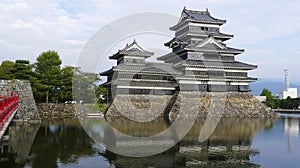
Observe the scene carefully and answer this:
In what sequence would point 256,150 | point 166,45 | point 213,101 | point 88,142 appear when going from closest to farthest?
point 256,150, point 88,142, point 213,101, point 166,45

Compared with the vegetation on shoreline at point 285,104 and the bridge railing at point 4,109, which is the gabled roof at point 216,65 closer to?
the bridge railing at point 4,109

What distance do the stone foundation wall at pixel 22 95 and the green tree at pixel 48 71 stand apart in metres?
6.69

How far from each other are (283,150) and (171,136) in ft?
18.7

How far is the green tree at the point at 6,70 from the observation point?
88.0ft

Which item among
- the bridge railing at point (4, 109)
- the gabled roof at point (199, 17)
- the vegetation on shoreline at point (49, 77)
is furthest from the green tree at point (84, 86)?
the bridge railing at point (4, 109)

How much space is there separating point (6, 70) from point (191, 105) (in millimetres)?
20232

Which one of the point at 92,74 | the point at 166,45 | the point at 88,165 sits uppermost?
the point at 166,45

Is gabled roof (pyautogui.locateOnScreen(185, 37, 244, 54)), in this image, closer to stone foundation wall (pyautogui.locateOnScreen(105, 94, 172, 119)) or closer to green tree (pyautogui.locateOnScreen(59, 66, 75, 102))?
stone foundation wall (pyautogui.locateOnScreen(105, 94, 172, 119))

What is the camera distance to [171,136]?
15781mm

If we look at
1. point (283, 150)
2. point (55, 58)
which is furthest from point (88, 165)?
point (55, 58)

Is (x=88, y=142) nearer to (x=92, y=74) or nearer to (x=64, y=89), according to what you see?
(x=64, y=89)

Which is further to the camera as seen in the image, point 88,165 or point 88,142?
point 88,142

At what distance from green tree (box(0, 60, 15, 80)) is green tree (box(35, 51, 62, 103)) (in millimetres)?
2883

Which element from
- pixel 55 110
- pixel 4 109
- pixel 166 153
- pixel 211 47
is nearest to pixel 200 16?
pixel 211 47
